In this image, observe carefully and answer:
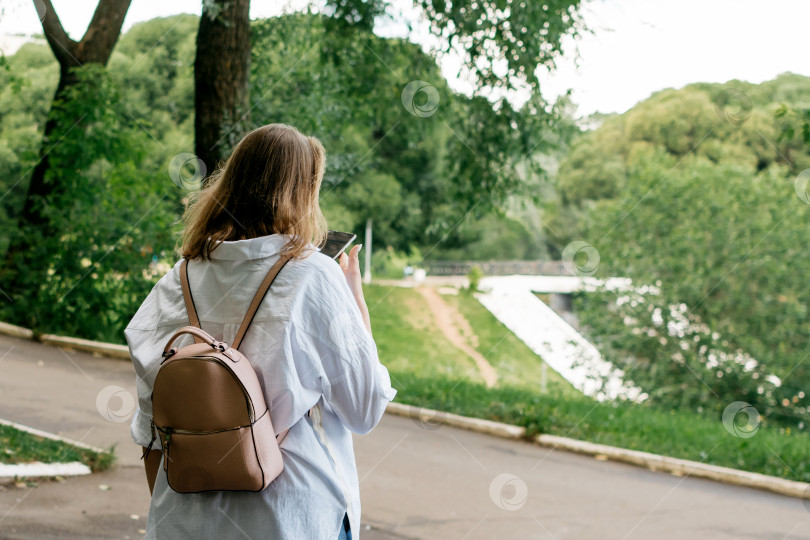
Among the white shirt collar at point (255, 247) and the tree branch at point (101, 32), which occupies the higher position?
the tree branch at point (101, 32)

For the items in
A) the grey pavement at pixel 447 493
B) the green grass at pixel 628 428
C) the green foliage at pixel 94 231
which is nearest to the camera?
the grey pavement at pixel 447 493

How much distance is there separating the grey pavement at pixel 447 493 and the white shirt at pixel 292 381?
3064 millimetres

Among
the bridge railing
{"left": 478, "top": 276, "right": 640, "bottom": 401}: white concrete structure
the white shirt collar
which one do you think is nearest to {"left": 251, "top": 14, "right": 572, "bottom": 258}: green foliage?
{"left": 478, "top": 276, "right": 640, "bottom": 401}: white concrete structure

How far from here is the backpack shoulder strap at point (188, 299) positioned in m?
1.86

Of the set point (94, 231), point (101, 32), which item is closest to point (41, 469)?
point (94, 231)

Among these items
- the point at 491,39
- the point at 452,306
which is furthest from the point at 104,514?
the point at 452,306

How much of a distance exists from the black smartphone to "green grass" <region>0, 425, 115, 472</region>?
13.7ft

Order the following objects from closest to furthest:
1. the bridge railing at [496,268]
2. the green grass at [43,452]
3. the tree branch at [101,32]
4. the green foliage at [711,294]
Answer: the green grass at [43,452] → the tree branch at [101,32] → the green foliage at [711,294] → the bridge railing at [496,268]

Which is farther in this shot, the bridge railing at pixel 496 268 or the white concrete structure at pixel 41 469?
the bridge railing at pixel 496 268

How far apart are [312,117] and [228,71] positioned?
7.12 feet

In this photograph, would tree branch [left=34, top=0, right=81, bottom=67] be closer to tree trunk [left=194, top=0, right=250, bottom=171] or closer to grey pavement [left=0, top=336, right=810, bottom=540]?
tree trunk [left=194, top=0, right=250, bottom=171]

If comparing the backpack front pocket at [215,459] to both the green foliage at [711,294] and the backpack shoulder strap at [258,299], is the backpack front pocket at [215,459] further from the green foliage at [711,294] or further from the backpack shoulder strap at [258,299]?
the green foliage at [711,294]

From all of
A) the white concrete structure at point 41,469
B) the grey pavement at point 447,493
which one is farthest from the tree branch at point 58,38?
the white concrete structure at point 41,469

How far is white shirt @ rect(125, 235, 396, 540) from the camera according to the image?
1757mm
